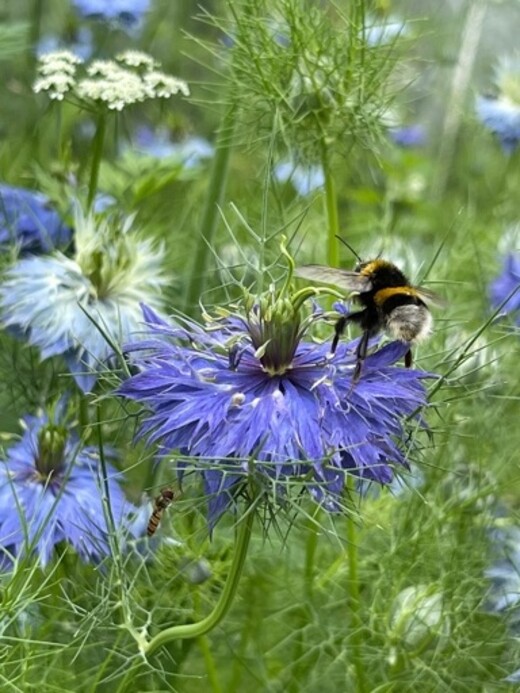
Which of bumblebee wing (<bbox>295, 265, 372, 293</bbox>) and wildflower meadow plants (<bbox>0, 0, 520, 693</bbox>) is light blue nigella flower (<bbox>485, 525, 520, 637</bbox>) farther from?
bumblebee wing (<bbox>295, 265, 372, 293</bbox>)

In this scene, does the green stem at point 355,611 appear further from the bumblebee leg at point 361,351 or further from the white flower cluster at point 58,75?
the white flower cluster at point 58,75

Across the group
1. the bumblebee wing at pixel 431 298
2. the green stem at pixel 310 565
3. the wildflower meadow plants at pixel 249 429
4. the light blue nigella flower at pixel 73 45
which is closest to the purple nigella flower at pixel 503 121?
the wildflower meadow plants at pixel 249 429

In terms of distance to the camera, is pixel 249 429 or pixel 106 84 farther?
pixel 106 84

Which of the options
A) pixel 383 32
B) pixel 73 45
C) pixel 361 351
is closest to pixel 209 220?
pixel 383 32

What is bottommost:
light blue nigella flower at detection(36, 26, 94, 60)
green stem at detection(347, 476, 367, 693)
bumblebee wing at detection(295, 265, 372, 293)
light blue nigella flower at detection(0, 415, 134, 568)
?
green stem at detection(347, 476, 367, 693)

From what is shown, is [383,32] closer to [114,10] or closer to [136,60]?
[136,60]

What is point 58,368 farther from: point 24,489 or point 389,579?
point 389,579

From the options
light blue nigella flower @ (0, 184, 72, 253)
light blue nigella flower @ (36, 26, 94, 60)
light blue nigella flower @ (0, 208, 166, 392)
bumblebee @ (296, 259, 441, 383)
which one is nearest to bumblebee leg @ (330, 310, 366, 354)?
bumblebee @ (296, 259, 441, 383)

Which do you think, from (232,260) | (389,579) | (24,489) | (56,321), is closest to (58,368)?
(56,321)
